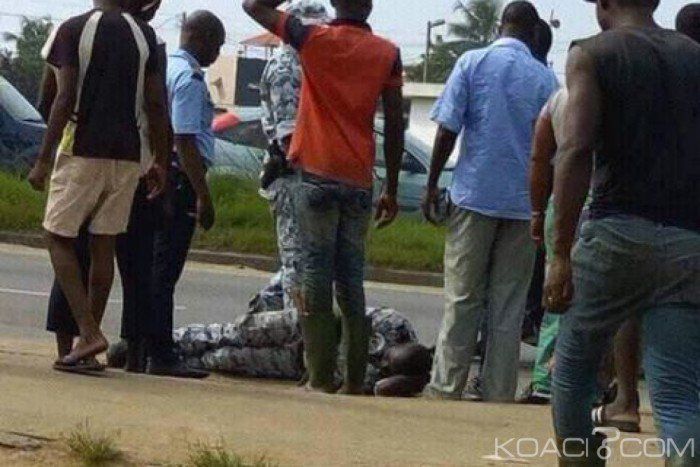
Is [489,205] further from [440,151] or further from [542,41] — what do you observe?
[542,41]

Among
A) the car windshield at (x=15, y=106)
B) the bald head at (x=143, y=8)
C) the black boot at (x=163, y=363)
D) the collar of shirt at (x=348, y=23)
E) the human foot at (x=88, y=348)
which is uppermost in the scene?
the collar of shirt at (x=348, y=23)

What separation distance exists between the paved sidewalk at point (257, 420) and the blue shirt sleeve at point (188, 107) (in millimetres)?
1192

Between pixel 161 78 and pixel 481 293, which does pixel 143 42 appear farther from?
pixel 481 293

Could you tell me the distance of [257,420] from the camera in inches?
285

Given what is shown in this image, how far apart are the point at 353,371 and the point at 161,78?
1469mm

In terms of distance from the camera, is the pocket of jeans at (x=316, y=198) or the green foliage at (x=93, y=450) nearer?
the green foliage at (x=93, y=450)

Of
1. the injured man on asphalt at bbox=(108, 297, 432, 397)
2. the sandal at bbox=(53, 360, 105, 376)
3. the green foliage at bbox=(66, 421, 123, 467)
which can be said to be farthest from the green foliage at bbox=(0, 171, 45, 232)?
the green foliage at bbox=(66, 421, 123, 467)

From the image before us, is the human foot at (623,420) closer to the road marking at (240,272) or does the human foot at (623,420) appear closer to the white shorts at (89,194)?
the white shorts at (89,194)

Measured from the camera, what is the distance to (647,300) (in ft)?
18.5

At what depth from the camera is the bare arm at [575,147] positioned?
5.52 m

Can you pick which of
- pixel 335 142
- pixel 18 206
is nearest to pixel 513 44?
pixel 335 142

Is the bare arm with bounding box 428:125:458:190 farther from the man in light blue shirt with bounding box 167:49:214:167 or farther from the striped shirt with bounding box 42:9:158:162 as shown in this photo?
the striped shirt with bounding box 42:9:158:162

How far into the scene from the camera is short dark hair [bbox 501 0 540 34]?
919 centimetres

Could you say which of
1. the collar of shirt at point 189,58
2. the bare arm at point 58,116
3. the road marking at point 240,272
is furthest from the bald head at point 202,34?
the road marking at point 240,272
